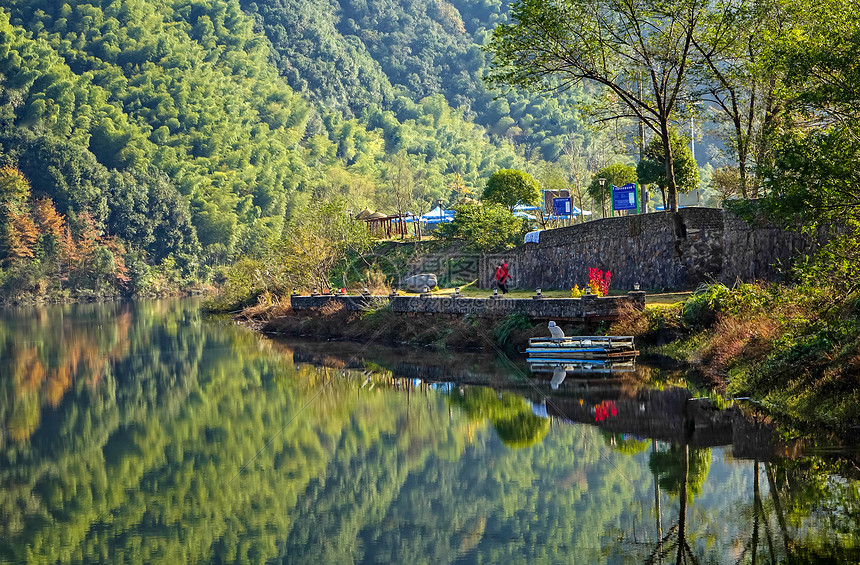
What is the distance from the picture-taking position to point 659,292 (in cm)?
3200

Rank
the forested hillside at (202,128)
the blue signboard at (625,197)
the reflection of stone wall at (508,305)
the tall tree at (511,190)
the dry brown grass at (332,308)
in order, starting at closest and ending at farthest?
Answer: the reflection of stone wall at (508,305) < the blue signboard at (625,197) < the dry brown grass at (332,308) < the tall tree at (511,190) < the forested hillside at (202,128)

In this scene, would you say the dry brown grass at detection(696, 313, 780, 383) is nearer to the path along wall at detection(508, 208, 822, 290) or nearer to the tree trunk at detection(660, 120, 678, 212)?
the path along wall at detection(508, 208, 822, 290)

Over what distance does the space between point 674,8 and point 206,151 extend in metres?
93.7

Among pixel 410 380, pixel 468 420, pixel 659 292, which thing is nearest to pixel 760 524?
pixel 468 420

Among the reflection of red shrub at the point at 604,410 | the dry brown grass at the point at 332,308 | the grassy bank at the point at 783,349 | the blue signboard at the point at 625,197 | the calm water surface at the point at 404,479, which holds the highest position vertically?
the blue signboard at the point at 625,197

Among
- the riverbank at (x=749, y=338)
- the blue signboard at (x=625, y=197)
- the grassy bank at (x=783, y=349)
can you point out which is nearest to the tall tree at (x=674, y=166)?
the blue signboard at (x=625, y=197)

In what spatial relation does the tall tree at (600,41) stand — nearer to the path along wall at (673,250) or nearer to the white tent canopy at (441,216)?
the path along wall at (673,250)

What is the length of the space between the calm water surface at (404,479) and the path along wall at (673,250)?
738 cm

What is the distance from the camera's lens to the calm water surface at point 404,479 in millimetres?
12688

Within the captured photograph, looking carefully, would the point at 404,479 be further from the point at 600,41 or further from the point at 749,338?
the point at 600,41

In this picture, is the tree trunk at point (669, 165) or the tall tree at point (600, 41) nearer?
the tall tree at point (600, 41)

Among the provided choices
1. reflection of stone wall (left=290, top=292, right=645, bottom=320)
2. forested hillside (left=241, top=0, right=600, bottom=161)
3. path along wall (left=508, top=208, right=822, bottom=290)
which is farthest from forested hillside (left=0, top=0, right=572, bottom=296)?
path along wall (left=508, top=208, right=822, bottom=290)

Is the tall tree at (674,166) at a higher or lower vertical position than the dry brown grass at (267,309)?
higher

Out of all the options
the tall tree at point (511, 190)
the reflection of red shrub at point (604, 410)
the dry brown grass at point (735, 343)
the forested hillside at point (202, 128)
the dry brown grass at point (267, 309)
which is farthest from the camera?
the forested hillside at point (202, 128)
